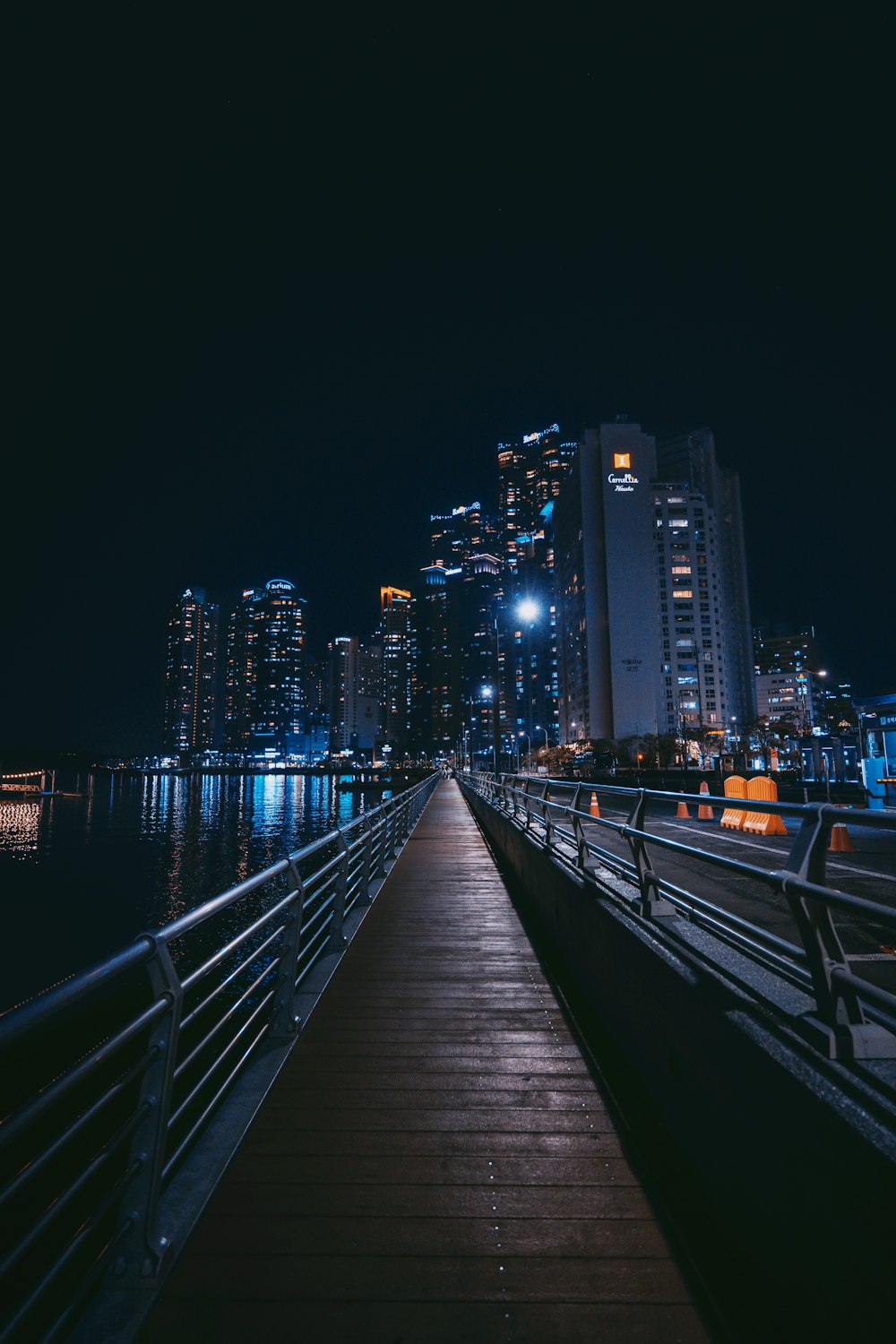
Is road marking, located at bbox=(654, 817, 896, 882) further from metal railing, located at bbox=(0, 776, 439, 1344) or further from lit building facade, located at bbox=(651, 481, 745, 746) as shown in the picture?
lit building facade, located at bbox=(651, 481, 745, 746)

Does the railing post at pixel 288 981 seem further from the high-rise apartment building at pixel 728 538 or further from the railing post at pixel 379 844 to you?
the high-rise apartment building at pixel 728 538

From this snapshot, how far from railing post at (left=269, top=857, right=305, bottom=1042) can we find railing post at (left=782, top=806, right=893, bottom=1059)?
11.0 ft

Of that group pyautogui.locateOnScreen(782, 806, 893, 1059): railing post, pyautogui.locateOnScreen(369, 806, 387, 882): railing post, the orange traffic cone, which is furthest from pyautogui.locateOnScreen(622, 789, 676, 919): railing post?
the orange traffic cone

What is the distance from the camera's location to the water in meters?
26.3

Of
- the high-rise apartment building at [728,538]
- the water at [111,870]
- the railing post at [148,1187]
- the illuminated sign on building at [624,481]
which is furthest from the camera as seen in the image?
the high-rise apartment building at [728,538]

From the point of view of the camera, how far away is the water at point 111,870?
26.3 meters

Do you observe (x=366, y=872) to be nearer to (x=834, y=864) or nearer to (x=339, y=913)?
(x=339, y=913)

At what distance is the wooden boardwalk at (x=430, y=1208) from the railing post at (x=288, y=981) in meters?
0.18

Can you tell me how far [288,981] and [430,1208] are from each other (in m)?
2.13

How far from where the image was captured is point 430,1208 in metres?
3.05

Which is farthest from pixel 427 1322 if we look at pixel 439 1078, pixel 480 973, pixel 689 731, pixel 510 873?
pixel 689 731

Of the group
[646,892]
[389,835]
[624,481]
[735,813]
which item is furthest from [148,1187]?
[624,481]

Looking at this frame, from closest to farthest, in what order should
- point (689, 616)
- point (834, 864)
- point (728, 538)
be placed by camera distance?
point (834, 864)
point (689, 616)
point (728, 538)

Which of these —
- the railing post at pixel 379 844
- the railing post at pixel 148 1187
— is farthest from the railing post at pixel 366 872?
the railing post at pixel 148 1187
